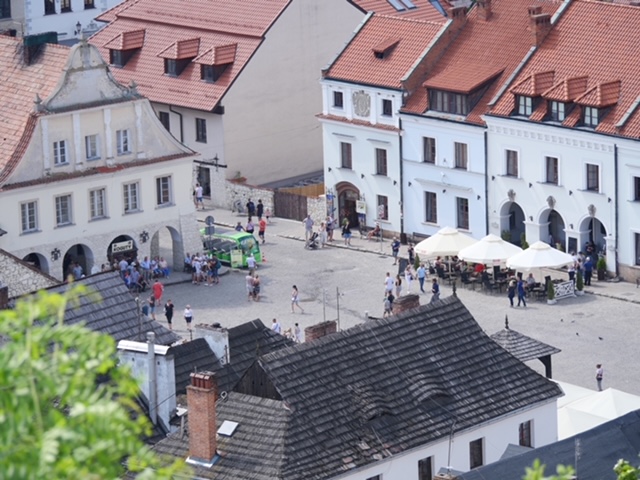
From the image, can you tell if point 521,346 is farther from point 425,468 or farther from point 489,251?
point 489,251

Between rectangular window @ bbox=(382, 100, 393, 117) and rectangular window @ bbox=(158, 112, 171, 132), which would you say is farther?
rectangular window @ bbox=(158, 112, 171, 132)

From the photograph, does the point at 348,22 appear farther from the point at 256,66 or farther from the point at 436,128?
the point at 436,128

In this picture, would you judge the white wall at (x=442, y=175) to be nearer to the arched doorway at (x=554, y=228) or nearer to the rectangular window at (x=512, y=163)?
the rectangular window at (x=512, y=163)

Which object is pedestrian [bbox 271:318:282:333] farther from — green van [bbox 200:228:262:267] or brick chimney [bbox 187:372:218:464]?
brick chimney [bbox 187:372:218:464]

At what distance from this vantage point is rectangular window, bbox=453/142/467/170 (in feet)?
263

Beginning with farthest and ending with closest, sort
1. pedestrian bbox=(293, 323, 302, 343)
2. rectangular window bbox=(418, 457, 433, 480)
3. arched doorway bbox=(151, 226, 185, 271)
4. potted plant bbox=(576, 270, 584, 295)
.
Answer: arched doorway bbox=(151, 226, 185, 271) → potted plant bbox=(576, 270, 584, 295) → pedestrian bbox=(293, 323, 302, 343) → rectangular window bbox=(418, 457, 433, 480)

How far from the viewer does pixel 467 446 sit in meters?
43.8

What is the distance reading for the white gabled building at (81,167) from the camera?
75125mm

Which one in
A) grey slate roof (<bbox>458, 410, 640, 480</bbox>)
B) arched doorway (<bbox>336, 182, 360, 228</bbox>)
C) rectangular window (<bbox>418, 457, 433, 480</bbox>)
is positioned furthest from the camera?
arched doorway (<bbox>336, 182, 360, 228</bbox>)

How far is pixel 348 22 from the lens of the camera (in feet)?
310

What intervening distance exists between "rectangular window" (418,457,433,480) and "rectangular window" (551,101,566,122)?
3474cm

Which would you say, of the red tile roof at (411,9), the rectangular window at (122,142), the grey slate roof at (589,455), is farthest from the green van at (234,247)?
the grey slate roof at (589,455)


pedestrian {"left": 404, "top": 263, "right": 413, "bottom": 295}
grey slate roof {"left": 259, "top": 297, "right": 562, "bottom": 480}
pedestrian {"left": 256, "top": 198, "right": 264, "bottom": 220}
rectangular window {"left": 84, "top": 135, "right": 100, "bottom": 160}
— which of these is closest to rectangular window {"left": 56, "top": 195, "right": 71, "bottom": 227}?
rectangular window {"left": 84, "top": 135, "right": 100, "bottom": 160}

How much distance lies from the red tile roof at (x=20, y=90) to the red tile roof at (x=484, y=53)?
1554cm
